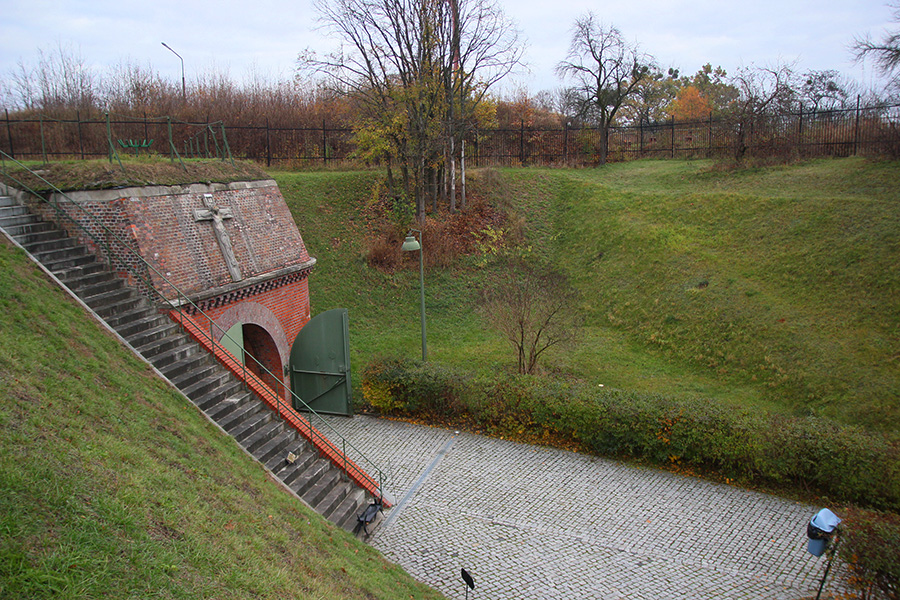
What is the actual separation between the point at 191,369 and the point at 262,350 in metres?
4.11

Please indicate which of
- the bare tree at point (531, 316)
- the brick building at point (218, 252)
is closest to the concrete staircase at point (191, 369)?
the brick building at point (218, 252)

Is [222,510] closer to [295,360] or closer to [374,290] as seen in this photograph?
[295,360]

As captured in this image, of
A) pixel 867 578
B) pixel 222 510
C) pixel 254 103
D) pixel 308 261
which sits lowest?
pixel 867 578

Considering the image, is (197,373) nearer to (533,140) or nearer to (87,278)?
(87,278)

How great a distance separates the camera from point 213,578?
16.8ft

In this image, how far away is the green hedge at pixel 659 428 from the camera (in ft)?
31.8

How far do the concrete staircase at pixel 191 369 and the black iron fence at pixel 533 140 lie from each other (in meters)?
8.69

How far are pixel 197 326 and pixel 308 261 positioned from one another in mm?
4452

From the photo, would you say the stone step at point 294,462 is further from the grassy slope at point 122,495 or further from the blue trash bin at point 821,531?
the blue trash bin at point 821,531

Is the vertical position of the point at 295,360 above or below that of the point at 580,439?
above

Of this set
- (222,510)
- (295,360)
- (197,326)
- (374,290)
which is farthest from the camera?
(374,290)

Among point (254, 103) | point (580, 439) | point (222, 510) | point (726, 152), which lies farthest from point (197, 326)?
point (726, 152)

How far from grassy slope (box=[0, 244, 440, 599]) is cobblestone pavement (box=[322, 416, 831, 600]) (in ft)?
4.47

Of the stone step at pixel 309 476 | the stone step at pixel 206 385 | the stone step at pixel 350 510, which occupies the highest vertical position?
the stone step at pixel 206 385
